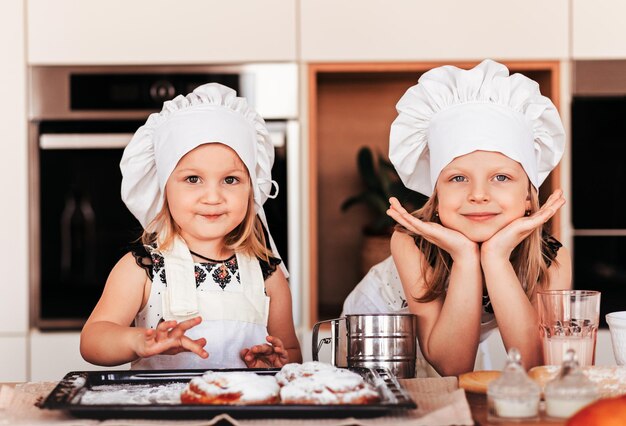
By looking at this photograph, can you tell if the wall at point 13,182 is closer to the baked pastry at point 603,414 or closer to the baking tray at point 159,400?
the baking tray at point 159,400

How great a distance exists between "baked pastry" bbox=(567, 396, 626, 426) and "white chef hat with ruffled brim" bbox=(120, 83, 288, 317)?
0.83 m

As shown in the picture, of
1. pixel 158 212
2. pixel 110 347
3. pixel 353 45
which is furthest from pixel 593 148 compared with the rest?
pixel 110 347

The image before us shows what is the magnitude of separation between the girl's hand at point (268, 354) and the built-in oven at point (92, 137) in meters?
1.04

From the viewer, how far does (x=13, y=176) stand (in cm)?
235

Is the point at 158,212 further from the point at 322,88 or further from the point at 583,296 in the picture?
the point at 322,88

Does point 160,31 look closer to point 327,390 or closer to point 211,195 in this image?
point 211,195

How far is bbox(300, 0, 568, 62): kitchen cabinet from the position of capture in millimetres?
2369

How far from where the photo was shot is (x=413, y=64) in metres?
2.39

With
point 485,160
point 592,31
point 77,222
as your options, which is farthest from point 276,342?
point 592,31

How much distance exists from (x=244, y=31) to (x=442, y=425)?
169 centimetres

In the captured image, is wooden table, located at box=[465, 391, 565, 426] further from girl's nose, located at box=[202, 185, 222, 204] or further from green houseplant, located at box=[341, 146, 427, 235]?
green houseplant, located at box=[341, 146, 427, 235]

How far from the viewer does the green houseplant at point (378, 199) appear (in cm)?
249

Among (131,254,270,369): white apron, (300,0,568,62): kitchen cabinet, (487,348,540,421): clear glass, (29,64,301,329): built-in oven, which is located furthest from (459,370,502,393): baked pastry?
(300,0,568,62): kitchen cabinet

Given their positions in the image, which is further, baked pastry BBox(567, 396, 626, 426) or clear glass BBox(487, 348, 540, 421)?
clear glass BBox(487, 348, 540, 421)
